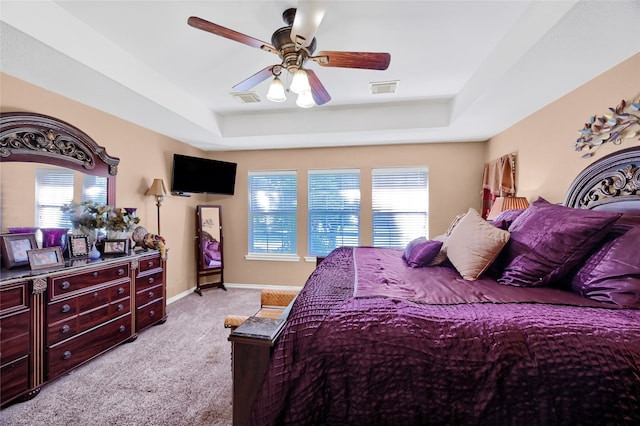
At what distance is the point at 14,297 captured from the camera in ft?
5.63

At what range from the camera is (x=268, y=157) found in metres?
4.35

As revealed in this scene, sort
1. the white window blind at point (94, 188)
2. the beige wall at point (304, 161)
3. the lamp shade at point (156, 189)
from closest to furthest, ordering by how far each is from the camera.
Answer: the beige wall at point (304, 161), the white window blind at point (94, 188), the lamp shade at point (156, 189)

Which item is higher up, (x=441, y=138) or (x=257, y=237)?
(x=441, y=138)

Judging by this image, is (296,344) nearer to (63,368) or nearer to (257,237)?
(63,368)

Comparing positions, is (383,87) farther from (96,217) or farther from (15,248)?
(15,248)

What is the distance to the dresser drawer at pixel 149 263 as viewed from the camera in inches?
106

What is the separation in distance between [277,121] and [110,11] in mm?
1986

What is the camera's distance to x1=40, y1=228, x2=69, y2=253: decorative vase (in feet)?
7.23

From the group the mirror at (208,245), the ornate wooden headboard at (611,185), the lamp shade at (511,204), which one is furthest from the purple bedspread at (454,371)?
the mirror at (208,245)

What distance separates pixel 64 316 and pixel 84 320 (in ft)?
0.55

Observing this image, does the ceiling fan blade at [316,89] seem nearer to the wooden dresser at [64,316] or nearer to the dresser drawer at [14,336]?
the wooden dresser at [64,316]

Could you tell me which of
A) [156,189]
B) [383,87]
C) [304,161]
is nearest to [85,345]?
[156,189]

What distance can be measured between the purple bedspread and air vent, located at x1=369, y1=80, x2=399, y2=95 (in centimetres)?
248

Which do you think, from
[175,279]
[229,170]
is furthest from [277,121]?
[175,279]
